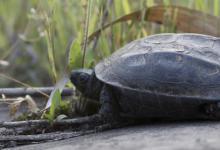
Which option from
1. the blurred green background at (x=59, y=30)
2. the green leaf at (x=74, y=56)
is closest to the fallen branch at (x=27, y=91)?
the blurred green background at (x=59, y=30)

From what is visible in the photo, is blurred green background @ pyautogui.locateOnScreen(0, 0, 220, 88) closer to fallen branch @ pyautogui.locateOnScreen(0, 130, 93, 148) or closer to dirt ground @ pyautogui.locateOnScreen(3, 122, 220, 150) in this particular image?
fallen branch @ pyautogui.locateOnScreen(0, 130, 93, 148)

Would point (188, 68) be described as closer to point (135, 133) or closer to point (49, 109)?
point (135, 133)

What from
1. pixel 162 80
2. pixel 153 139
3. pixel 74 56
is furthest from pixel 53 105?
pixel 153 139

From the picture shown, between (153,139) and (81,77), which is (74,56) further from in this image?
(153,139)

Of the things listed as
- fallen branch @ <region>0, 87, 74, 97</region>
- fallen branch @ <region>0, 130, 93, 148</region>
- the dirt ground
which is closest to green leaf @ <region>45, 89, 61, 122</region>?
fallen branch @ <region>0, 130, 93, 148</region>

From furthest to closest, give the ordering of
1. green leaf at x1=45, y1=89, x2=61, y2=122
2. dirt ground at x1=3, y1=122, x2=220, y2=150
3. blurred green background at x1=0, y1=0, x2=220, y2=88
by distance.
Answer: blurred green background at x1=0, y1=0, x2=220, y2=88 < green leaf at x1=45, y1=89, x2=61, y2=122 < dirt ground at x1=3, y1=122, x2=220, y2=150

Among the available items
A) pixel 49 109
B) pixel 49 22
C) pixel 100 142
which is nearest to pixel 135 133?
pixel 100 142

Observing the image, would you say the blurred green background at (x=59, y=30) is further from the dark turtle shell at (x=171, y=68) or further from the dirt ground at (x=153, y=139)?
the dirt ground at (x=153, y=139)
